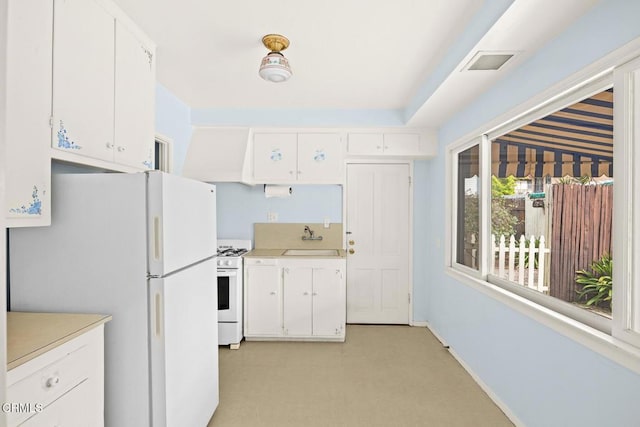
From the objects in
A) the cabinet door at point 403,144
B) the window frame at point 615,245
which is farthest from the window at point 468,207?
the window frame at point 615,245

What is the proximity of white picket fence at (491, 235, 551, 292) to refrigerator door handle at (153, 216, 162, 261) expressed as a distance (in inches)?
86.2

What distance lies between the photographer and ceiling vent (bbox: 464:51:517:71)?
2.04 m

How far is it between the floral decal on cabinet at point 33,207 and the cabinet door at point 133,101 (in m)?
0.55

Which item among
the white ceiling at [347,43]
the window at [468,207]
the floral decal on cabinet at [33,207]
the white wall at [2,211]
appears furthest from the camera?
the window at [468,207]

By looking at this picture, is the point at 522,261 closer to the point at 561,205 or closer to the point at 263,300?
the point at 561,205

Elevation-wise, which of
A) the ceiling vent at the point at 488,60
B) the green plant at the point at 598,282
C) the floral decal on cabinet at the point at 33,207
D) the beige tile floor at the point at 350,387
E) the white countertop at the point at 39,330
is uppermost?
the ceiling vent at the point at 488,60

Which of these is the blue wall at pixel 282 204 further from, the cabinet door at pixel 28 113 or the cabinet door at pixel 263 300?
the cabinet door at pixel 28 113

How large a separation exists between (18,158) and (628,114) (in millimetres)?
2470

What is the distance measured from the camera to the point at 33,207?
4.68 feet

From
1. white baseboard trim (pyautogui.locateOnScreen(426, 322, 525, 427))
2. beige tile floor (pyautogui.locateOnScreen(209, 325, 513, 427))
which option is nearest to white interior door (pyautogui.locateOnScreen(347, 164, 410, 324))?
beige tile floor (pyautogui.locateOnScreen(209, 325, 513, 427))

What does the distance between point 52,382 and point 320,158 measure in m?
3.12

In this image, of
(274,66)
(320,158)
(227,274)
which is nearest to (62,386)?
(274,66)

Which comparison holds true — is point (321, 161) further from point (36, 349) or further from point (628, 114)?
point (36, 349)

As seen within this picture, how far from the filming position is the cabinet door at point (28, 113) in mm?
1304
